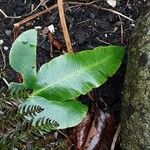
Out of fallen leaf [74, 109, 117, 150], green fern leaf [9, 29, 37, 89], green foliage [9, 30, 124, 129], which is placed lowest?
fallen leaf [74, 109, 117, 150]

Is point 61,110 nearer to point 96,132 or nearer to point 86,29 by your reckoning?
point 96,132

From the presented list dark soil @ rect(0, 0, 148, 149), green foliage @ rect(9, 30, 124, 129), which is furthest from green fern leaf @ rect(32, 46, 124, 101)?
dark soil @ rect(0, 0, 148, 149)

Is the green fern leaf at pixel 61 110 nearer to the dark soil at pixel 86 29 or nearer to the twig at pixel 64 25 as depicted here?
the dark soil at pixel 86 29

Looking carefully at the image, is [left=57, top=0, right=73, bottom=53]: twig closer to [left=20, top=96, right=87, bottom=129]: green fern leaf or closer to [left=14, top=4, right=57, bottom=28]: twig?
[left=14, top=4, right=57, bottom=28]: twig

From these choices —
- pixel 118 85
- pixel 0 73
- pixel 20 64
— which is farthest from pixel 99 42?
pixel 0 73

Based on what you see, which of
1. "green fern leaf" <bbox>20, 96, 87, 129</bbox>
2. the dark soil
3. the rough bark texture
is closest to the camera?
the rough bark texture

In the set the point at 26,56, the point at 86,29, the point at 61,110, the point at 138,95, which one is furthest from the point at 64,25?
the point at 138,95

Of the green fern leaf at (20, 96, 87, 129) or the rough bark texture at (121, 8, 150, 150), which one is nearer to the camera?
the rough bark texture at (121, 8, 150, 150)
